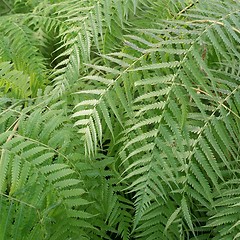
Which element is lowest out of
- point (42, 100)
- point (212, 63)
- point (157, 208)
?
point (157, 208)

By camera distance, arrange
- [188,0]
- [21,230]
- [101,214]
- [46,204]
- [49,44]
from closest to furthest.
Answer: [21,230] < [46,204] < [101,214] < [188,0] < [49,44]

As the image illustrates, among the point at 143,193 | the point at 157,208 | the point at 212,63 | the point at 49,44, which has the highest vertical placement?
the point at 49,44

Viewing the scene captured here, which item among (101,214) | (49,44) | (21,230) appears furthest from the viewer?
(49,44)

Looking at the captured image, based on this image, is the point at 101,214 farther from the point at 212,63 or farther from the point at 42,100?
the point at 212,63

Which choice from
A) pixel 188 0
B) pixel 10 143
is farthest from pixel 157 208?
pixel 188 0

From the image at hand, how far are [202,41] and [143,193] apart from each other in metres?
0.43

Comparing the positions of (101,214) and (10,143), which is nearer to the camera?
(10,143)

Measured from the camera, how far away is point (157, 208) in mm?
1171

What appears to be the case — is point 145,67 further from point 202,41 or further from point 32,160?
point 32,160

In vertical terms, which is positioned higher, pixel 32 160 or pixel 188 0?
pixel 188 0

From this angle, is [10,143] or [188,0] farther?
[188,0]

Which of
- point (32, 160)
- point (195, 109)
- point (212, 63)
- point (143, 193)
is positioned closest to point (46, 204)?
point (32, 160)

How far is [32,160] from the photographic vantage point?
105 cm

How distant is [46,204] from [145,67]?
1.42 ft
